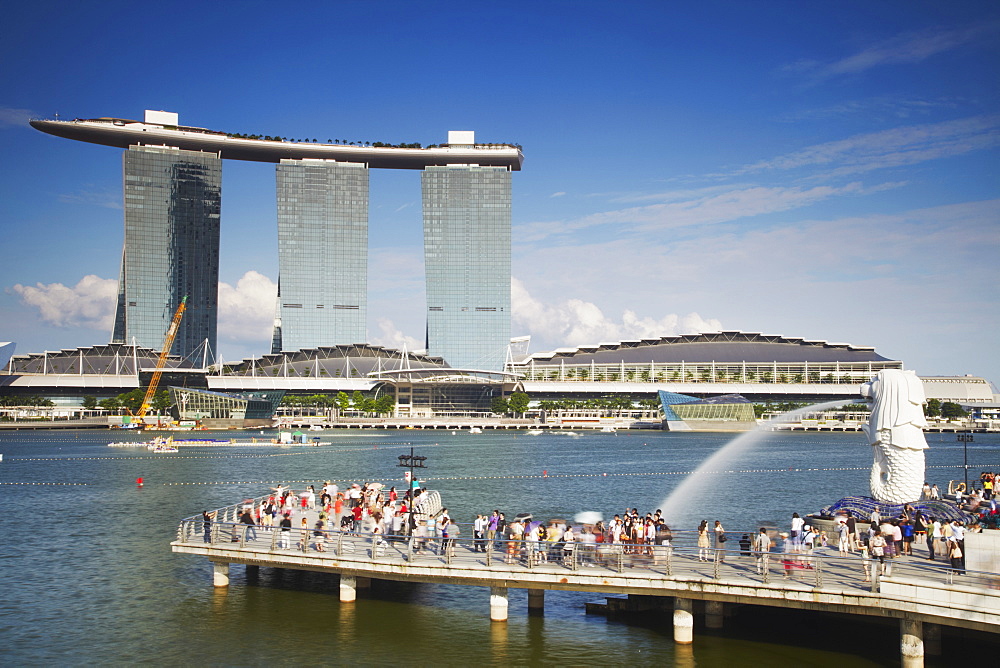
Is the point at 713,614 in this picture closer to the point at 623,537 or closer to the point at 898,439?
the point at 623,537

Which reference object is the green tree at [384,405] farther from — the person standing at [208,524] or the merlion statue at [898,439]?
the merlion statue at [898,439]

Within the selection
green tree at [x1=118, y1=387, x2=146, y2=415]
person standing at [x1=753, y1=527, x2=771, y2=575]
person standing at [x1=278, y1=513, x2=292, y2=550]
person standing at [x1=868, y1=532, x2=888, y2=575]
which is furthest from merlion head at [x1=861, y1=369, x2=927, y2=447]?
green tree at [x1=118, y1=387, x2=146, y2=415]

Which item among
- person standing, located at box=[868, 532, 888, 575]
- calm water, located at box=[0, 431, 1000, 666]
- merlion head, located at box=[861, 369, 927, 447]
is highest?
merlion head, located at box=[861, 369, 927, 447]

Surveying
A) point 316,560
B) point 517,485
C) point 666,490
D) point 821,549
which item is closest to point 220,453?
point 517,485

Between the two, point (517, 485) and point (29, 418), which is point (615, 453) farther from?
point (29, 418)

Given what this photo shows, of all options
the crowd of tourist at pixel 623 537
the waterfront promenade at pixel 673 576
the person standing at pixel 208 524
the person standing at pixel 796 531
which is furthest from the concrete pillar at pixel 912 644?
the person standing at pixel 208 524

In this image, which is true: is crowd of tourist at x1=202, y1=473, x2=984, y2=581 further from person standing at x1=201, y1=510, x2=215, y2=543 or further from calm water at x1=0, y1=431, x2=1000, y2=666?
calm water at x1=0, y1=431, x2=1000, y2=666
